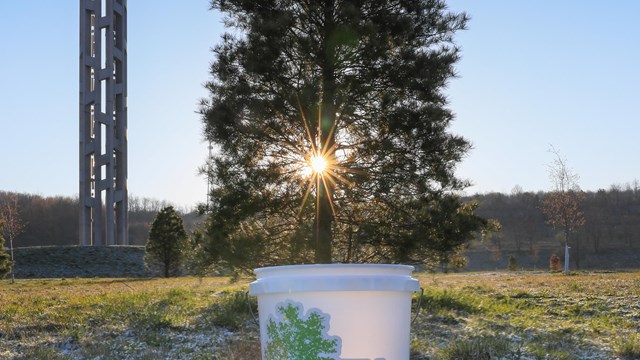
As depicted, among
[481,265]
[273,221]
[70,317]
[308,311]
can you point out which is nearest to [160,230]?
[273,221]

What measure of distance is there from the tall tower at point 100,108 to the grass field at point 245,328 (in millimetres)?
30443

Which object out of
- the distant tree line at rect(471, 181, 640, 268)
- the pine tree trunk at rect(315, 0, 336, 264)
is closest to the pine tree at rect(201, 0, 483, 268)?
the pine tree trunk at rect(315, 0, 336, 264)

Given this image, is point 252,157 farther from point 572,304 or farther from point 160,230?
point 160,230

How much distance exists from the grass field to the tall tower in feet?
99.9

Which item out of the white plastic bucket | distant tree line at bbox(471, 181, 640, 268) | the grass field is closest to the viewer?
the white plastic bucket

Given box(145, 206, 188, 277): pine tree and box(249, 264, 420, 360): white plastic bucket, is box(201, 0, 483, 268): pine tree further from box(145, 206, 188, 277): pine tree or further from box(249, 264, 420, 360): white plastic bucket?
box(145, 206, 188, 277): pine tree

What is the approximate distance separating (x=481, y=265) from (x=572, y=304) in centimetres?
4616

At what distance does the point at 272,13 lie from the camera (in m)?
11.2

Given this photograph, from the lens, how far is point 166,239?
29.7 metres

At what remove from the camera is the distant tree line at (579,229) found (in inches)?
2419

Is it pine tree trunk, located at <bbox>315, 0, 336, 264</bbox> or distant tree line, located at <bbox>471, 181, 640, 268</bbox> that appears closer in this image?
pine tree trunk, located at <bbox>315, 0, 336, 264</bbox>

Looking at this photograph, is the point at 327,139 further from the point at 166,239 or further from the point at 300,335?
the point at 166,239

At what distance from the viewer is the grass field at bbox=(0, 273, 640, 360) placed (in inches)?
267

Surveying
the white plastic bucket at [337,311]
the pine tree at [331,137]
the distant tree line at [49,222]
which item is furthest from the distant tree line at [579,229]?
the white plastic bucket at [337,311]
